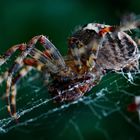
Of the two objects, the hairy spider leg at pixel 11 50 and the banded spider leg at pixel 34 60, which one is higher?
the hairy spider leg at pixel 11 50

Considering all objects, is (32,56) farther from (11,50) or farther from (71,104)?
(71,104)

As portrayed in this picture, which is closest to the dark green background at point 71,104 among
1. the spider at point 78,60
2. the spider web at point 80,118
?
the spider web at point 80,118

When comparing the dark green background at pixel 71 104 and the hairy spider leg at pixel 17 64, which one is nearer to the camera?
the hairy spider leg at pixel 17 64

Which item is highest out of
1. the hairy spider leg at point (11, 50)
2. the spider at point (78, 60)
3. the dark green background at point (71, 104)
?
the dark green background at point (71, 104)

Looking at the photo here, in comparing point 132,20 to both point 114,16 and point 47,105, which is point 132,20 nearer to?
point 47,105

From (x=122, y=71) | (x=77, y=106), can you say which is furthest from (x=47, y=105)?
(x=122, y=71)

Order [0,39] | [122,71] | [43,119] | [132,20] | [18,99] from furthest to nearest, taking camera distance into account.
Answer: [0,39], [43,119], [18,99], [122,71], [132,20]

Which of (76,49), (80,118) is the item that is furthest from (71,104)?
(76,49)

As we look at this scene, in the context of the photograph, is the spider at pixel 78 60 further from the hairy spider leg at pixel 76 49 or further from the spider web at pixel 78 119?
the spider web at pixel 78 119
